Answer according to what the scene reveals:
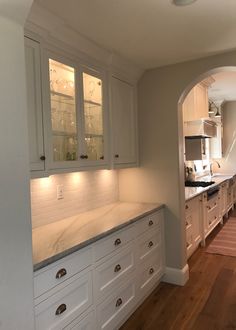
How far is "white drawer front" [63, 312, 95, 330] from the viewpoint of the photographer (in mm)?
1681

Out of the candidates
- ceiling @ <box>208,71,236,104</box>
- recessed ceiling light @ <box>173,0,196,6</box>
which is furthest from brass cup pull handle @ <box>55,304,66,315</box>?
ceiling @ <box>208,71,236,104</box>

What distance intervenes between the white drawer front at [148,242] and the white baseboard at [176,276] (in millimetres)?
373

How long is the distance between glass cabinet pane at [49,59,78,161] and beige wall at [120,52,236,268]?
1.10 metres

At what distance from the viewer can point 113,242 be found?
6.86ft

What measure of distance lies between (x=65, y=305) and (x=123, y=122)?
177 centimetres

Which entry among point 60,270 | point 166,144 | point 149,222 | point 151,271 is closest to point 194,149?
point 166,144

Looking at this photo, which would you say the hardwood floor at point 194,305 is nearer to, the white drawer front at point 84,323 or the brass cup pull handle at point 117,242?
the white drawer front at point 84,323

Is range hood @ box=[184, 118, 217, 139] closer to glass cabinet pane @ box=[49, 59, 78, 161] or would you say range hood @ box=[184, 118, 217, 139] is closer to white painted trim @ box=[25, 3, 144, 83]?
white painted trim @ box=[25, 3, 144, 83]

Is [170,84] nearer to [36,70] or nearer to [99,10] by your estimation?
[99,10]

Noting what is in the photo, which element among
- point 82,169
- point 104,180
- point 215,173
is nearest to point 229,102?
point 215,173

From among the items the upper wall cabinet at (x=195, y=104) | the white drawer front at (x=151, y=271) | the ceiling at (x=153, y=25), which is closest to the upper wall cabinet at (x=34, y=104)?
the ceiling at (x=153, y=25)

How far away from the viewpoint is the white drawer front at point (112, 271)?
193cm

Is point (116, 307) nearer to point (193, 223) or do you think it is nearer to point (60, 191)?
point (60, 191)

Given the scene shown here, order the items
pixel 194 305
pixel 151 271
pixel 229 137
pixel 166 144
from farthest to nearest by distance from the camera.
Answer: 1. pixel 229 137
2. pixel 166 144
3. pixel 151 271
4. pixel 194 305
